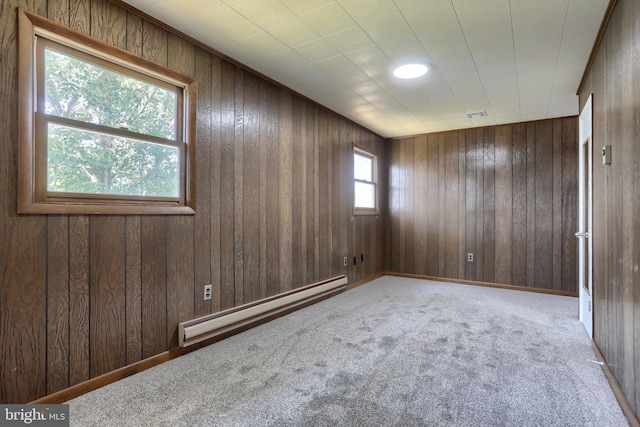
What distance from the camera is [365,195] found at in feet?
16.7

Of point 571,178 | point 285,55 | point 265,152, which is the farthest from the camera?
point 571,178

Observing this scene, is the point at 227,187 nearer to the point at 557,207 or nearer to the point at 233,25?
the point at 233,25

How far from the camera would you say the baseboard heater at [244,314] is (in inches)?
93.2

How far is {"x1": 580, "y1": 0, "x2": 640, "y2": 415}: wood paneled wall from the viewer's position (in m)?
1.52

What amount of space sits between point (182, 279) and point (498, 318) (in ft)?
10.0

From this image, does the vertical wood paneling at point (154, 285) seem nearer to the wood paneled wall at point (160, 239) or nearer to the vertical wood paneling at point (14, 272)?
the wood paneled wall at point (160, 239)

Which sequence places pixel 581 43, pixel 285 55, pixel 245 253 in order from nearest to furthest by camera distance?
1. pixel 581 43
2. pixel 285 55
3. pixel 245 253

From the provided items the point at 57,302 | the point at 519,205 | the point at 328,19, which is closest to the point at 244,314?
the point at 57,302

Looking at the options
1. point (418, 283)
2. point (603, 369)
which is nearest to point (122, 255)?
point (603, 369)

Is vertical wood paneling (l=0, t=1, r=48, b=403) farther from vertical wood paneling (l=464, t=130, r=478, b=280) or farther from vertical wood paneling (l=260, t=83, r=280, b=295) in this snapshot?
vertical wood paneling (l=464, t=130, r=478, b=280)

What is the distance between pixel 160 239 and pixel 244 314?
1.01m

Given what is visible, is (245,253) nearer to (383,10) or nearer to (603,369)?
(383,10)

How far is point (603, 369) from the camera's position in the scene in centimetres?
211

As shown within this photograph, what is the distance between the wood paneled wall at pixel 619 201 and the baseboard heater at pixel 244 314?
2.53 metres
